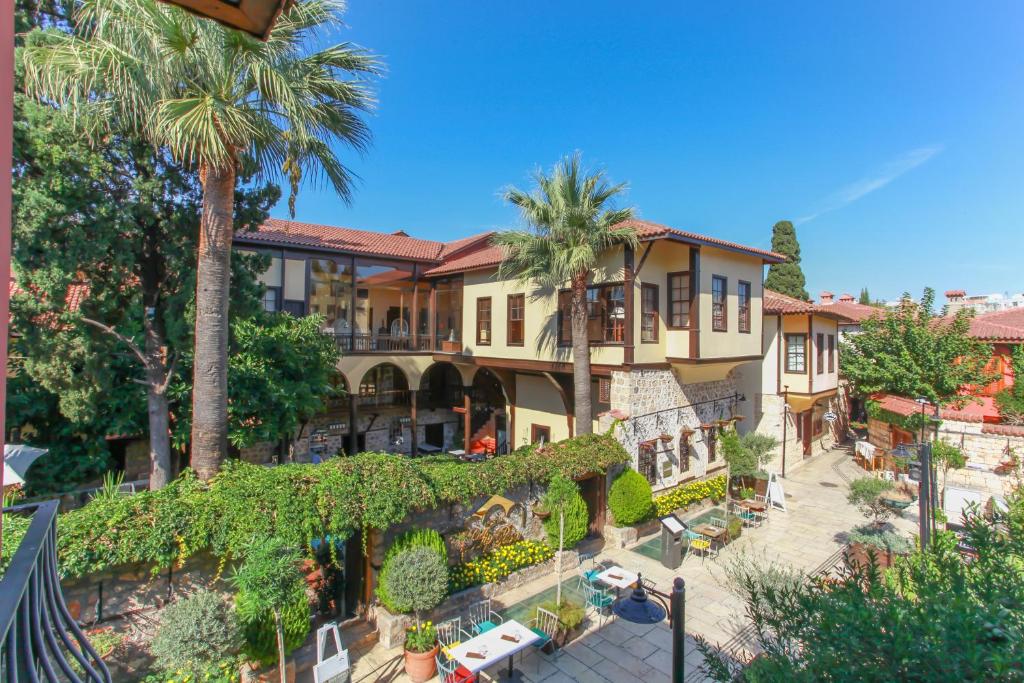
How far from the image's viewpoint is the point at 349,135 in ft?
32.0

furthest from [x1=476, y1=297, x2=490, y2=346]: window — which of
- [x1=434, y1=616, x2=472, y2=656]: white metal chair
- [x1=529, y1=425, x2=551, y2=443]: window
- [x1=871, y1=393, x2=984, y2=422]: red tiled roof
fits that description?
[x1=871, y1=393, x2=984, y2=422]: red tiled roof

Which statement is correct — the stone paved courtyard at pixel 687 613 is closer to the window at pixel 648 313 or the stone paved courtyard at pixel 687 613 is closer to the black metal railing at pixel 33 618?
the window at pixel 648 313

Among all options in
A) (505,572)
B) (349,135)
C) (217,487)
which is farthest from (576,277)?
(217,487)

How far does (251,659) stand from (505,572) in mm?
5048

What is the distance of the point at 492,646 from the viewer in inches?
315

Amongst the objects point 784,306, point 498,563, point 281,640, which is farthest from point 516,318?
point 281,640

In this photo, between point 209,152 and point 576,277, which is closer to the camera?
point 209,152

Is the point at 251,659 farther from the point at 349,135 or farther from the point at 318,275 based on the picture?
the point at 318,275

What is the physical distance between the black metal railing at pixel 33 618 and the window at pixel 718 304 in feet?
51.2

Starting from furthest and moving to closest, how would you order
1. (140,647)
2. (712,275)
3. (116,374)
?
(712,275)
(116,374)
(140,647)

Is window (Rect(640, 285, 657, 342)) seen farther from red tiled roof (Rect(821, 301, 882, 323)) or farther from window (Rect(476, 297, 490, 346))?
red tiled roof (Rect(821, 301, 882, 323))

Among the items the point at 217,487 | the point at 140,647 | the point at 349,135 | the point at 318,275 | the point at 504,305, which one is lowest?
the point at 140,647

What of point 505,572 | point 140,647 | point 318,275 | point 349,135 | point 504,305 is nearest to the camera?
point 140,647

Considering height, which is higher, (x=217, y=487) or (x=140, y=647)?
(x=217, y=487)
